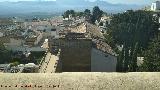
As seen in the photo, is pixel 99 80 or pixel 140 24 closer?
pixel 99 80

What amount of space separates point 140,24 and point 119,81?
50.0 m

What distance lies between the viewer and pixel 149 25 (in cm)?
5619

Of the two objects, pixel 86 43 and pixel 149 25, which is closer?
pixel 86 43

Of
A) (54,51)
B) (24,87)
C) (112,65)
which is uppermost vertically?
(24,87)

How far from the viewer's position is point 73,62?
16344 millimetres

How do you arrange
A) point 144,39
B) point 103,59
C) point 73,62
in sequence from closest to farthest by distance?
point 73,62
point 103,59
point 144,39

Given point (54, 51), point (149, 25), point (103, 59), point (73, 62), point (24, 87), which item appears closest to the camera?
point (24, 87)

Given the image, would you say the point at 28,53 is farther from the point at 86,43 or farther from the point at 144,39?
the point at 86,43

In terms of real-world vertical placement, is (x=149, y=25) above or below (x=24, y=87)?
below

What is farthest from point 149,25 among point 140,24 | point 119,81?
point 119,81

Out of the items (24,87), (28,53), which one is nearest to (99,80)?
(24,87)

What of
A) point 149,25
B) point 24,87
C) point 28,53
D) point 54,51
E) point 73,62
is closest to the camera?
point 24,87

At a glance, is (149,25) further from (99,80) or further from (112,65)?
(99,80)

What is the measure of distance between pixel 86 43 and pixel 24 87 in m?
10.2
